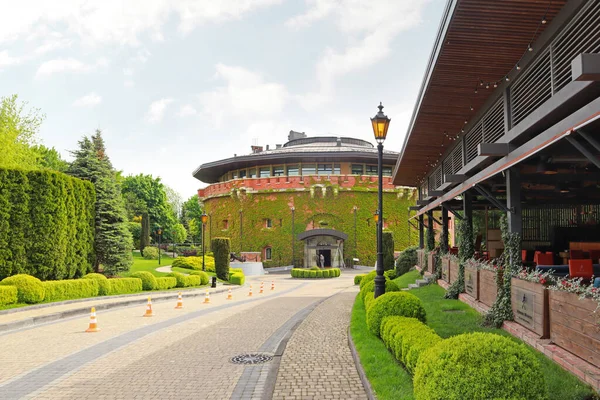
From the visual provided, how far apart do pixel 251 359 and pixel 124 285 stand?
48.2 feet

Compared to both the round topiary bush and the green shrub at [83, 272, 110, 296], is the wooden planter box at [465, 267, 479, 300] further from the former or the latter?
the green shrub at [83, 272, 110, 296]

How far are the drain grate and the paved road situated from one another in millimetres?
165

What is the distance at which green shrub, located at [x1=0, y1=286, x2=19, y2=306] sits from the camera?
14.9m

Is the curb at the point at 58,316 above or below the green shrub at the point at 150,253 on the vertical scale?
below

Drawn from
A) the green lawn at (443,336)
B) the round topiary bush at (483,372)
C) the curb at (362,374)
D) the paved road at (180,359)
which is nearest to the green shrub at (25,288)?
the paved road at (180,359)

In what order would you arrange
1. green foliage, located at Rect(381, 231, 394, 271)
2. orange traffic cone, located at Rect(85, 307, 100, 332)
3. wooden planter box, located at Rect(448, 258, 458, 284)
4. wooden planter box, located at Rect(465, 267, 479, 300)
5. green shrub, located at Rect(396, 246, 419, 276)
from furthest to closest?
green foliage, located at Rect(381, 231, 394, 271), green shrub, located at Rect(396, 246, 419, 276), wooden planter box, located at Rect(448, 258, 458, 284), orange traffic cone, located at Rect(85, 307, 100, 332), wooden planter box, located at Rect(465, 267, 479, 300)

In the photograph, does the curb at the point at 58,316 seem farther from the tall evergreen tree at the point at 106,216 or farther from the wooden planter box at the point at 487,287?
the wooden planter box at the point at 487,287

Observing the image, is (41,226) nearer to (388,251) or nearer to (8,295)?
(8,295)

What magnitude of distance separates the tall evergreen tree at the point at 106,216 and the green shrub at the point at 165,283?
2.42 meters

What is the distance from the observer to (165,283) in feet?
80.6

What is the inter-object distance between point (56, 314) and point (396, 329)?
11541mm

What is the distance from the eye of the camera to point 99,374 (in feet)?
25.1

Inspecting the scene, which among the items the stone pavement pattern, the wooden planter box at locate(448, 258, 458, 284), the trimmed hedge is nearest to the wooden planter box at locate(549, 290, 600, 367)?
the trimmed hedge

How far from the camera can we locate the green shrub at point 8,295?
48.8ft
